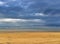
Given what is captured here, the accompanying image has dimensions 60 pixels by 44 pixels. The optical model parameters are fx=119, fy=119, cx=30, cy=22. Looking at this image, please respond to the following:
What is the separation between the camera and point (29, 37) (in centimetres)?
90

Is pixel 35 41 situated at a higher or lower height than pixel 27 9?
lower

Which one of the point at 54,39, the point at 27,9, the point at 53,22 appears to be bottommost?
the point at 54,39

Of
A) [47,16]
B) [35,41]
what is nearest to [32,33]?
[35,41]

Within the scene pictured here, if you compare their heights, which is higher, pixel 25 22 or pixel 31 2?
pixel 31 2

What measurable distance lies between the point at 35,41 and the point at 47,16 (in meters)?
0.21

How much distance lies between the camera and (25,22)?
2.97ft

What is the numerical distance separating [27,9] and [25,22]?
100mm

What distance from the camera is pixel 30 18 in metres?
0.90

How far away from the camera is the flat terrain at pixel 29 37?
894 millimetres

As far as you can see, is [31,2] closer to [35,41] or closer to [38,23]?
[38,23]

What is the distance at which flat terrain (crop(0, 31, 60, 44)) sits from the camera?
0.89 m

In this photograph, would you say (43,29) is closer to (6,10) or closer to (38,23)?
(38,23)

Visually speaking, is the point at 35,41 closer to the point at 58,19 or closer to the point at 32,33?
the point at 32,33

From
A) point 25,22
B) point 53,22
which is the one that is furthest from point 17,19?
point 53,22
